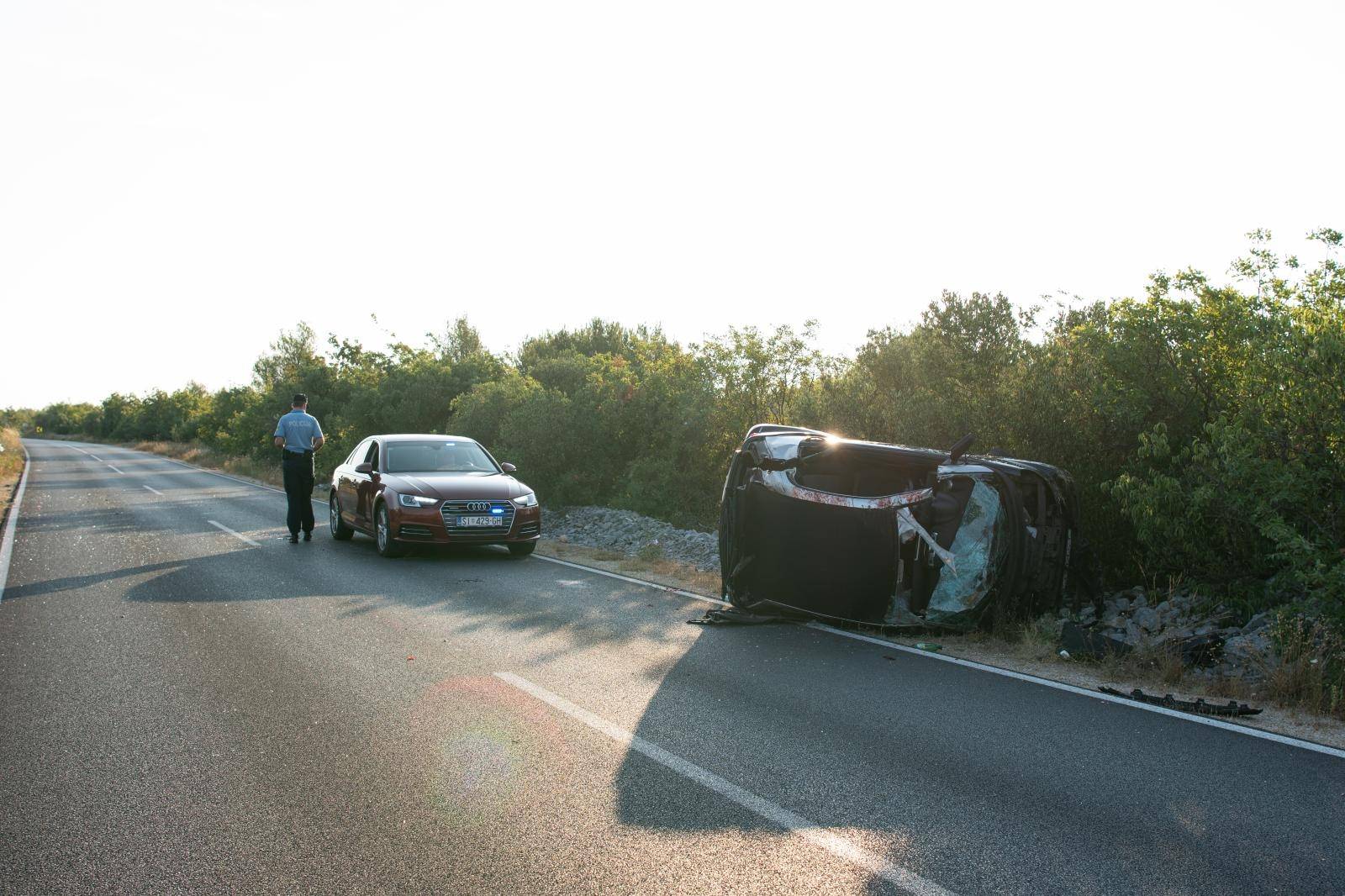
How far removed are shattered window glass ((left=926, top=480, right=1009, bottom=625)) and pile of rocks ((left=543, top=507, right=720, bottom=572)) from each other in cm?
450

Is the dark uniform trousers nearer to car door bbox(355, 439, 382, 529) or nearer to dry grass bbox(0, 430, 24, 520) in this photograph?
car door bbox(355, 439, 382, 529)

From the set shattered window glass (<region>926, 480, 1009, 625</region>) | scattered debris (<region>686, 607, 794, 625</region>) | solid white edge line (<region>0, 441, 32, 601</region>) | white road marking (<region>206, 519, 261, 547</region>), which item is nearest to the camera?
shattered window glass (<region>926, 480, 1009, 625</region>)

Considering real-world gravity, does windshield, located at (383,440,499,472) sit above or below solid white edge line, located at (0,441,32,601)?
above

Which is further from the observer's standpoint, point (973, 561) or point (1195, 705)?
point (973, 561)

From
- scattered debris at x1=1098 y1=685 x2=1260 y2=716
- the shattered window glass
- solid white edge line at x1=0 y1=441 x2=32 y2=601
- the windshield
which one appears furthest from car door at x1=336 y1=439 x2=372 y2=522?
scattered debris at x1=1098 y1=685 x2=1260 y2=716

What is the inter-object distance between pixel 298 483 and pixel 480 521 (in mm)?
3510

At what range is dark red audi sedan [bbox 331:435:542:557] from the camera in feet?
39.2

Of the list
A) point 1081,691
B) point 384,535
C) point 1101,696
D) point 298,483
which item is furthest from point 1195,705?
point 298,483

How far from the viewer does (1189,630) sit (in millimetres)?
7789

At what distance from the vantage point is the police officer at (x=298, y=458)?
13.4 meters

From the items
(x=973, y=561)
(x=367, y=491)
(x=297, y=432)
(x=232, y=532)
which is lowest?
(x=232, y=532)

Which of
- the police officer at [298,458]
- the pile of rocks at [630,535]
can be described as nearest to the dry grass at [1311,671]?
the pile of rocks at [630,535]

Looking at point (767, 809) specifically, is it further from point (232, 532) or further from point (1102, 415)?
point (232, 532)

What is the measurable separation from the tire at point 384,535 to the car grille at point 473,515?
0.84 meters
